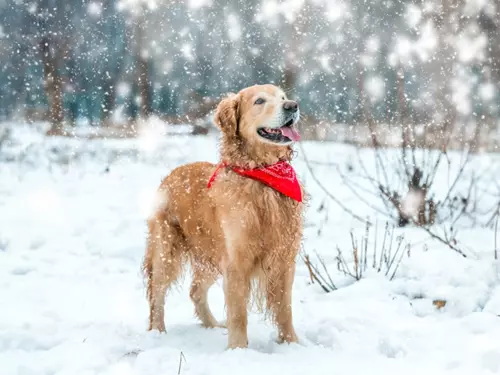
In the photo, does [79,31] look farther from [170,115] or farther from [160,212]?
[160,212]

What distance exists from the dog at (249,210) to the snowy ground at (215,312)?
0.98 ft

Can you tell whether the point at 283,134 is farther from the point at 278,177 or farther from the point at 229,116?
the point at 229,116

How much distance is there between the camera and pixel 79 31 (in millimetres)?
17203

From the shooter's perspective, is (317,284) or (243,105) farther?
(317,284)

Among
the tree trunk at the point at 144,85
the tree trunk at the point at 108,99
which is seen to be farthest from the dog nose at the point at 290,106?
the tree trunk at the point at 108,99

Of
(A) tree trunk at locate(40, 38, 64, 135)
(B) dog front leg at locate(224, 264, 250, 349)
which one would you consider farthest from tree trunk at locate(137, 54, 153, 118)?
(B) dog front leg at locate(224, 264, 250, 349)

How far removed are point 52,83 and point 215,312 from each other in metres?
15.7

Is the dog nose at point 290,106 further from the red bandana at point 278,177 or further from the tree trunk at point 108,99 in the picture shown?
the tree trunk at point 108,99

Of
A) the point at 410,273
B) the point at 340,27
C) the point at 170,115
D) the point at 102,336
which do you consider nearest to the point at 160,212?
the point at 102,336

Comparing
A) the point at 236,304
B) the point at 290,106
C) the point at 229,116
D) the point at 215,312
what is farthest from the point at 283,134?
the point at 215,312

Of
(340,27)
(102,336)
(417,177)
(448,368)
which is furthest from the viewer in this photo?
(340,27)

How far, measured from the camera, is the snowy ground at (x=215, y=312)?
2678 millimetres

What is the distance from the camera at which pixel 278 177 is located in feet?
10.0

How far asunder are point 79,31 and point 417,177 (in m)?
14.3
